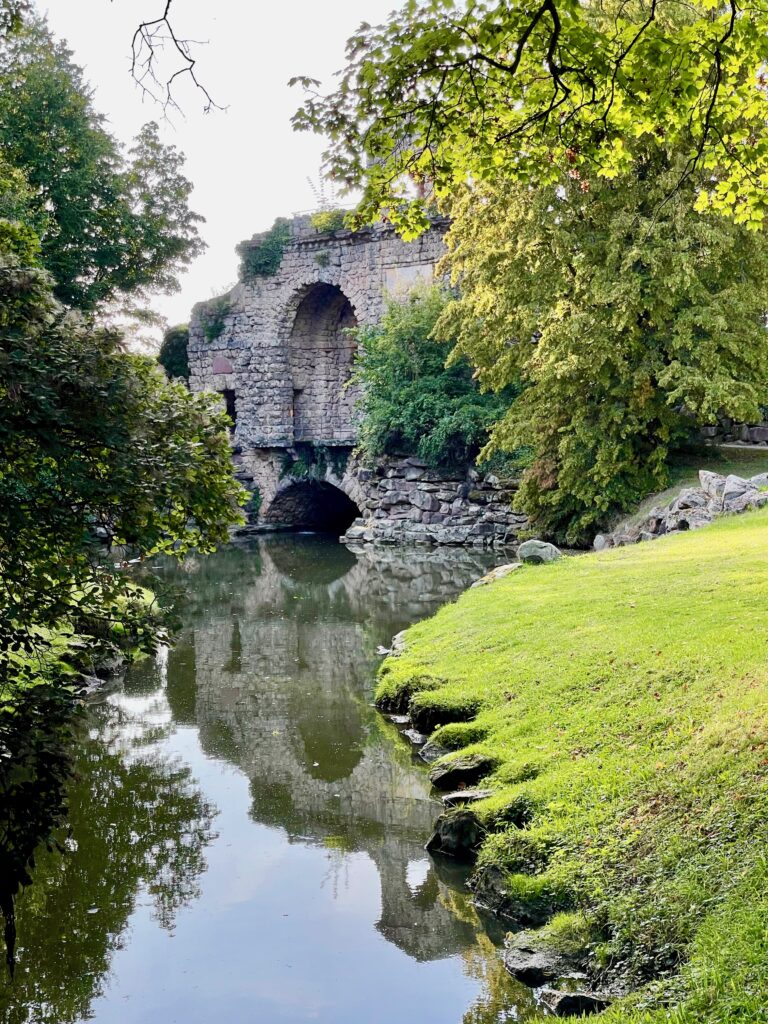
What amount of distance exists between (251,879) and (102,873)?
100cm

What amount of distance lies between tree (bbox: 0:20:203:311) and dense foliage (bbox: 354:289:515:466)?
20.5 feet

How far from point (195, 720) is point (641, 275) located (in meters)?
11.3

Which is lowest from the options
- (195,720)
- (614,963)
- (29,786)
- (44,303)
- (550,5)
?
(195,720)

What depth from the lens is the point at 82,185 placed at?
79.2 ft

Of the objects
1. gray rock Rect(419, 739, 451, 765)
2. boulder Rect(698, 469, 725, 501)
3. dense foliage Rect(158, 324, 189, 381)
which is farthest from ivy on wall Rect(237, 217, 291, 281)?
gray rock Rect(419, 739, 451, 765)

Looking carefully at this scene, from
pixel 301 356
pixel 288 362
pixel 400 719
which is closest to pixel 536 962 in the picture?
pixel 400 719

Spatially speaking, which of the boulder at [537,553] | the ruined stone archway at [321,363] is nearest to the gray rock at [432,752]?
the boulder at [537,553]

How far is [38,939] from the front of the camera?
571cm

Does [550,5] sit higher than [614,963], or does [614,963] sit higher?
[550,5]

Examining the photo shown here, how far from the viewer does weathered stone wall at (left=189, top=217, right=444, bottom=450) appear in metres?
30.3

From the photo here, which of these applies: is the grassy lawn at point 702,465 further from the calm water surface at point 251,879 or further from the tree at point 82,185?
the tree at point 82,185

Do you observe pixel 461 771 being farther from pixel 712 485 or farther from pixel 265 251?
pixel 265 251

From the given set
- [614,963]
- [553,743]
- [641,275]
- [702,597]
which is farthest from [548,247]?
[614,963]

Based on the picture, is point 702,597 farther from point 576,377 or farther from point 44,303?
point 576,377
